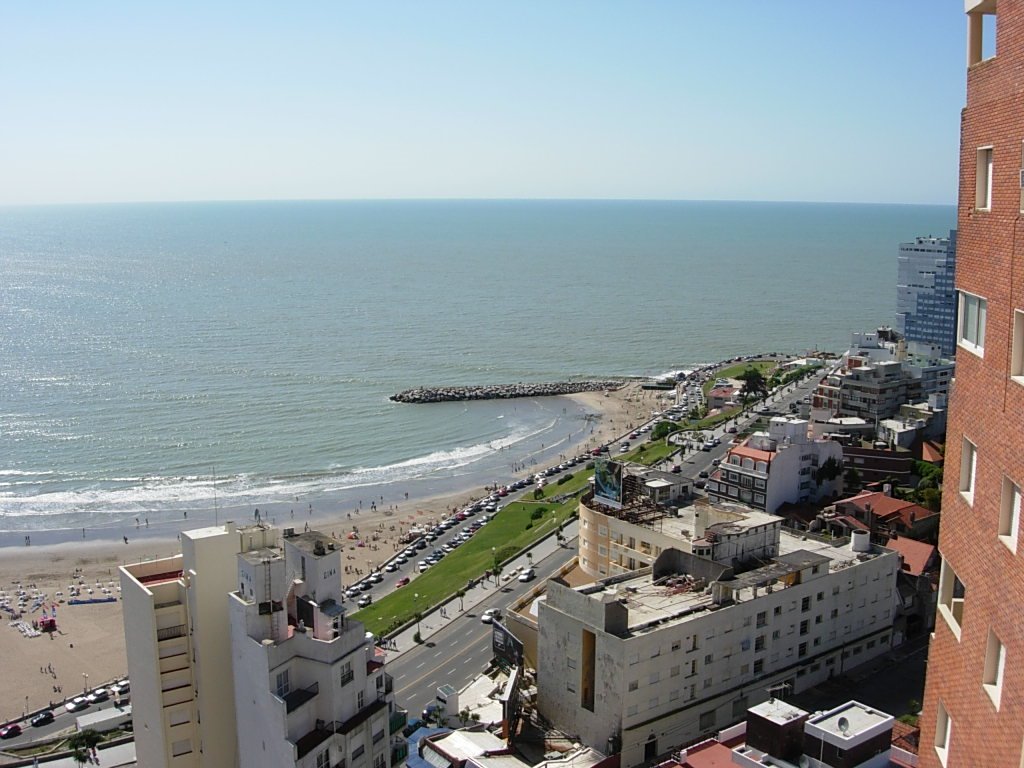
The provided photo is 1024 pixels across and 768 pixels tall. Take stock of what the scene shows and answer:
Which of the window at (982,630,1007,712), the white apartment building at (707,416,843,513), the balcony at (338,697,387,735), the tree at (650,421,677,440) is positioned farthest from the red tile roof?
the window at (982,630,1007,712)

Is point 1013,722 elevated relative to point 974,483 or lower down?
lower down

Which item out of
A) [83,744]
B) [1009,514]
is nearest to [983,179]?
[1009,514]

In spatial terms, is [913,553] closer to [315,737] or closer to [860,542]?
[860,542]

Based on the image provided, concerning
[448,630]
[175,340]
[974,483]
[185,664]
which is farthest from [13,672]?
[175,340]

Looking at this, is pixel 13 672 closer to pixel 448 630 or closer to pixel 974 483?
pixel 448 630

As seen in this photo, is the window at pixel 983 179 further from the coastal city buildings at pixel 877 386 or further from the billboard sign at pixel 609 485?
the coastal city buildings at pixel 877 386

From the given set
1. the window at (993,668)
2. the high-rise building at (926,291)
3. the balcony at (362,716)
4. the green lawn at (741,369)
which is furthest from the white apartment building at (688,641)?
the high-rise building at (926,291)

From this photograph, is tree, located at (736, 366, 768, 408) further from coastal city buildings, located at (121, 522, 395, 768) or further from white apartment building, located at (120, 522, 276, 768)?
white apartment building, located at (120, 522, 276, 768)
